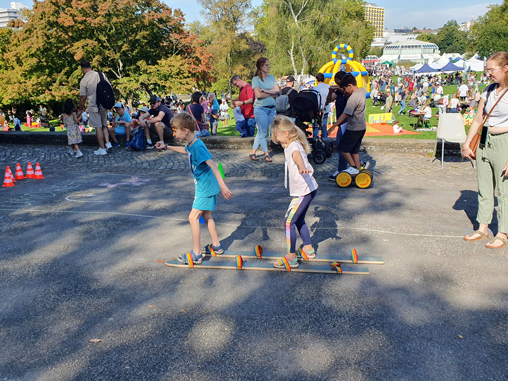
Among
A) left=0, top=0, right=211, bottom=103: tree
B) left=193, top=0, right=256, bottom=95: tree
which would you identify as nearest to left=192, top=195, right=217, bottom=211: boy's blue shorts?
left=0, top=0, right=211, bottom=103: tree

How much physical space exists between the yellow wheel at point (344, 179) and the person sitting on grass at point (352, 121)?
0.47 feet

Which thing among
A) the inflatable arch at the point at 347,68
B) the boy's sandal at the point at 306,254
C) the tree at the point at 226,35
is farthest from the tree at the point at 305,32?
the boy's sandal at the point at 306,254

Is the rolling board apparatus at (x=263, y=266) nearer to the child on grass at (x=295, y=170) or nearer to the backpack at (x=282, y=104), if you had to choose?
the child on grass at (x=295, y=170)

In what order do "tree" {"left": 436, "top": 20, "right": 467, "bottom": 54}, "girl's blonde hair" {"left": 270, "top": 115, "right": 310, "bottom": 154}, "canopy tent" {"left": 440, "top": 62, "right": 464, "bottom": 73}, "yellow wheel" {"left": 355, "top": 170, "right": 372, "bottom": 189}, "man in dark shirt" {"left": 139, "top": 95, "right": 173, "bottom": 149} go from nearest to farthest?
"girl's blonde hair" {"left": 270, "top": 115, "right": 310, "bottom": 154}
"yellow wheel" {"left": 355, "top": 170, "right": 372, "bottom": 189}
"man in dark shirt" {"left": 139, "top": 95, "right": 173, "bottom": 149}
"canopy tent" {"left": 440, "top": 62, "right": 464, "bottom": 73}
"tree" {"left": 436, "top": 20, "right": 467, "bottom": 54}

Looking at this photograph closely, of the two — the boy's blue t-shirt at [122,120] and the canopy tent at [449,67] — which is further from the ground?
the canopy tent at [449,67]

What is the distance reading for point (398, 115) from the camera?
79.0 feet

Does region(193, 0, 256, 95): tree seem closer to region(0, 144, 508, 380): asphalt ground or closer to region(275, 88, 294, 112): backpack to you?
region(275, 88, 294, 112): backpack

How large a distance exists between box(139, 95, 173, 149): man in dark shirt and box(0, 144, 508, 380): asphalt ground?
14.7 feet

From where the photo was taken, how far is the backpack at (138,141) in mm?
11586

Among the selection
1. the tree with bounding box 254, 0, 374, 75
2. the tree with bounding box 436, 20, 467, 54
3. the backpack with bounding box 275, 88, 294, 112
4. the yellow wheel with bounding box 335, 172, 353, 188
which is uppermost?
the tree with bounding box 436, 20, 467, 54

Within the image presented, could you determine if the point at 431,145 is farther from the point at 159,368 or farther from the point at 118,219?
the point at 159,368

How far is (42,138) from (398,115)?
18586mm

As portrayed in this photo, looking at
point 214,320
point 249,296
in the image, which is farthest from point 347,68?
point 214,320

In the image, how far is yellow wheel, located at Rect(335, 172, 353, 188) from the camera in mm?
7715
